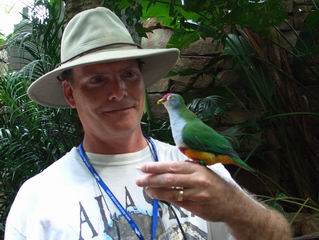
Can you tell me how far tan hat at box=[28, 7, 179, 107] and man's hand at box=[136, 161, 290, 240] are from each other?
0.44 meters

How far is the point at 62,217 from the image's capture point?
1.40 m

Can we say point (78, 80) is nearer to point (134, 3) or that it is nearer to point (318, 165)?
point (134, 3)

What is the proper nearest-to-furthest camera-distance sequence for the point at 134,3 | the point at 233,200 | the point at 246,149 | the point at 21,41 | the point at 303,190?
the point at 233,200, the point at 134,3, the point at 21,41, the point at 303,190, the point at 246,149

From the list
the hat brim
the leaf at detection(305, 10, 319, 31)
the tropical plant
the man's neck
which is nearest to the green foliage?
the tropical plant

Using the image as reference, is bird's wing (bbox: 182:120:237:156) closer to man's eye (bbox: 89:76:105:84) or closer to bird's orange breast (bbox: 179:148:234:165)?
bird's orange breast (bbox: 179:148:234:165)

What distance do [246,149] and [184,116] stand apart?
2490mm

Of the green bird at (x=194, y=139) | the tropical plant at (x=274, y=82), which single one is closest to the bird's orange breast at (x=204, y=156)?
the green bird at (x=194, y=139)

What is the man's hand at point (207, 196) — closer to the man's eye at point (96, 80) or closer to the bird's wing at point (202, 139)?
the bird's wing at point (202, 139)

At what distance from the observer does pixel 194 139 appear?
1255 millimetres

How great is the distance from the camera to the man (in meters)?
1.37

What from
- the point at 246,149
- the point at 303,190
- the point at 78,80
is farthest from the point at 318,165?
the point at 78,80

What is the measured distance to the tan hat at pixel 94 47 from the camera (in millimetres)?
1505

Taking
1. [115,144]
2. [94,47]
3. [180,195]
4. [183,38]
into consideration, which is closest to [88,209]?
[115,144]

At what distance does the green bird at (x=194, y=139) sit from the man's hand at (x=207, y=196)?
0.20 ft
